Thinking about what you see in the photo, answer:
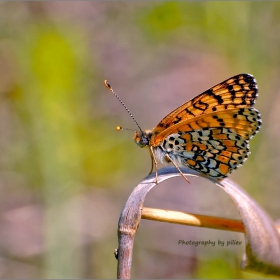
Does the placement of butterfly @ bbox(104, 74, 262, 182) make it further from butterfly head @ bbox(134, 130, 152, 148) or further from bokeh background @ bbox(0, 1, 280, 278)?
bokeh background @ bbox(0, 1, 280, 278)

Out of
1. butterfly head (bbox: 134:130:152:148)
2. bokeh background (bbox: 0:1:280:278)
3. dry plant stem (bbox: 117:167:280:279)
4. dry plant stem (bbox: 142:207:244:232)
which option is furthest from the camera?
bokeh background (bbox: 0:1:280:278)

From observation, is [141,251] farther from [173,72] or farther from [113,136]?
[173,72]

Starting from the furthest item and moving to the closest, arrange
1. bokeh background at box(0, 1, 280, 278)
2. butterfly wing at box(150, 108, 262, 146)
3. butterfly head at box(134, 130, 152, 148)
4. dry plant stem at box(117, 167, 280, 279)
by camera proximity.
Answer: bokeh background at box(0, 1, 280, 278)
butterfly head at box(134, 130, 152, 148)
butterfly wing at box(150, 108, 262, 146)
dry plant stem at box(117, 167, 280, 279)

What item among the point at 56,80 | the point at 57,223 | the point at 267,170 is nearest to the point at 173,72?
the point at 267,170

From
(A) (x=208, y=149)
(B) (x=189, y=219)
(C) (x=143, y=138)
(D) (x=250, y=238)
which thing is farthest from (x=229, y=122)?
(D) (x=250, y=238)

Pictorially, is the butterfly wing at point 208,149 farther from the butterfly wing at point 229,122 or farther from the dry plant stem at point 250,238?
the dry plant stem at point 250,238

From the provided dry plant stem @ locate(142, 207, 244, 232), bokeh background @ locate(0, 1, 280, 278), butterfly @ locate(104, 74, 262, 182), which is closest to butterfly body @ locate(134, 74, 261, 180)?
butterfly @ locate(104, 74, 262, 182)

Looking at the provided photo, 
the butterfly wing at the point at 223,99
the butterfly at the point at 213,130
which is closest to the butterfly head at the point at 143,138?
the butterfly at the point at 213,130
